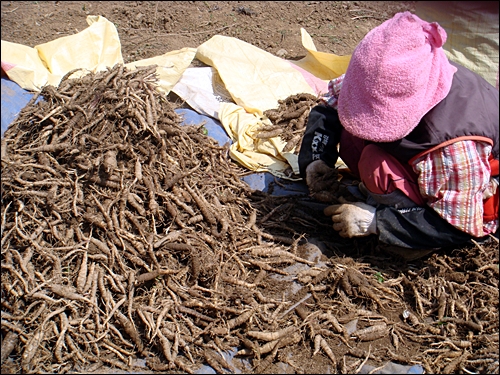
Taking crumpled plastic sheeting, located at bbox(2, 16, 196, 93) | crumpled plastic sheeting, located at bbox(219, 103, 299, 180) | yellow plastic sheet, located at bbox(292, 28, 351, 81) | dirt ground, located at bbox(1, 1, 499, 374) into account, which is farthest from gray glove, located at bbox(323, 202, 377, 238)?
yellow plastic sheet, located at bbox(292, 28, 351, 81)

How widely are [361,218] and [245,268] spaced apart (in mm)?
552

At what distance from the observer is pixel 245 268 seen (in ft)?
7.68

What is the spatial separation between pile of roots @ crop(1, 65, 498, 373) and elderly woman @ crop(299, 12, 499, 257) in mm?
246

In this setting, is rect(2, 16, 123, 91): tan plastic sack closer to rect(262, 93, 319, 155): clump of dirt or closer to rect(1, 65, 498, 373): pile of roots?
rect(1, 65, 498, 373): pile of roots

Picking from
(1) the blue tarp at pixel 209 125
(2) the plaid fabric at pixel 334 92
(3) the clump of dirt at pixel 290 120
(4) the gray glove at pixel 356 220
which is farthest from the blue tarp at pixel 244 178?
(2) the plaid fabric at pixel 334 92

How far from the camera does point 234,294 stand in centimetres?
220

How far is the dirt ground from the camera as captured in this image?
6.55ft

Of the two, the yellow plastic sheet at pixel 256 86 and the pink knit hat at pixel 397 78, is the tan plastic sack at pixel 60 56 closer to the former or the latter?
the yellow plastic sheet at pixel 256 86

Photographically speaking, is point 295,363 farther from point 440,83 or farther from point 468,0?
point 468,0

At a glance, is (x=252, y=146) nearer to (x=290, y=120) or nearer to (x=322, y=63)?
(x=290, y=120)

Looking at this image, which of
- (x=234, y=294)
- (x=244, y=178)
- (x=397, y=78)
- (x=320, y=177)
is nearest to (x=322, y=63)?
(x=244, y=178)

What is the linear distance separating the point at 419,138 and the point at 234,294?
0.98 m

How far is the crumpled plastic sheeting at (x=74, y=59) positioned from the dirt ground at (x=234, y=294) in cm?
56

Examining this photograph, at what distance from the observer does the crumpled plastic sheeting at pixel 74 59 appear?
2812 mm
